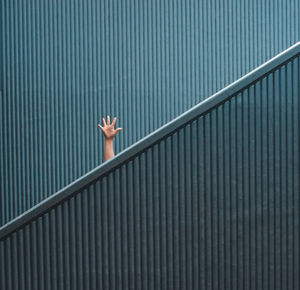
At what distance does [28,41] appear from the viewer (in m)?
7.38

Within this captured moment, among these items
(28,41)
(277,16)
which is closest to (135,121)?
(28,41)

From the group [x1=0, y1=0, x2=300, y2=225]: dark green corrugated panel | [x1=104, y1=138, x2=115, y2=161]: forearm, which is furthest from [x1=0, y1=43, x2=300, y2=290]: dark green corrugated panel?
[x1=0, y1=0, x2=300, y2=225]: dark green corrugated panel

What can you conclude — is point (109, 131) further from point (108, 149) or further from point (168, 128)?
point (168, 128)

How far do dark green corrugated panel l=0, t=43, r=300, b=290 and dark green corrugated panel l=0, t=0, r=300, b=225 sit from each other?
4.53 meters

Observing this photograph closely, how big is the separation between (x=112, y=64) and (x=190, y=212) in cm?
523

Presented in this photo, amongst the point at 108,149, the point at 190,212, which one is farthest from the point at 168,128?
the point at 108,149

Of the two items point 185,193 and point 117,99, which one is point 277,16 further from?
point 185,193

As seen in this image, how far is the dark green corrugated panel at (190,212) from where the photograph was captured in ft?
8.83

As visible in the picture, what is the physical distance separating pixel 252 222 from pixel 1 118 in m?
6.11

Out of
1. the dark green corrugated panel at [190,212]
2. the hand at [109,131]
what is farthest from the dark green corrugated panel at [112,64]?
the dark green corrugated panel at [190,212]

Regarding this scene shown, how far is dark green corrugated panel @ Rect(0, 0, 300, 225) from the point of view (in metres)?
7.25

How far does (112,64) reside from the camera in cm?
733

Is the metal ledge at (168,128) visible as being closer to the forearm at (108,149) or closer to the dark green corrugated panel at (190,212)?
the dark green corrugated panel at (190,212)

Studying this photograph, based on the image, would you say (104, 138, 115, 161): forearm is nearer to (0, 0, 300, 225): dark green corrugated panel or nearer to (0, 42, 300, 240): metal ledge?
(0, 0, 300, 225): dark green corrugated panel
